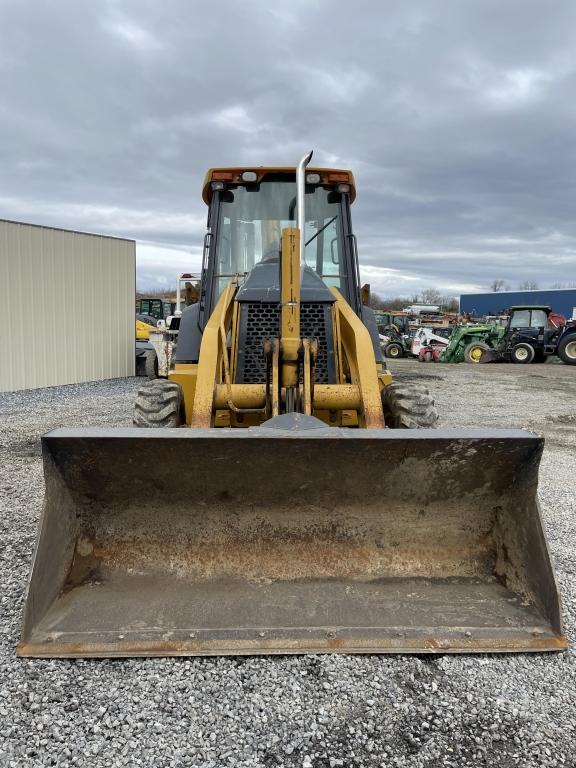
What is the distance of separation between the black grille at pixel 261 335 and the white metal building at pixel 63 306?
843cm

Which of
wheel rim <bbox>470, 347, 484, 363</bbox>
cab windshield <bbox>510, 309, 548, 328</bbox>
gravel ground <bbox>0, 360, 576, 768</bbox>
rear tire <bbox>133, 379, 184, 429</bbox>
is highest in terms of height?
cab windshield <bbox>510, 309, 548, 328</bbox>

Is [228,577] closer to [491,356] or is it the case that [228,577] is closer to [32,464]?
[32,464]

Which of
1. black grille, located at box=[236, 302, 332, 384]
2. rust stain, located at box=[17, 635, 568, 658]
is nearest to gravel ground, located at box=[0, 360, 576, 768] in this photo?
rust stain, located at box=[17, 635, 568, 658]

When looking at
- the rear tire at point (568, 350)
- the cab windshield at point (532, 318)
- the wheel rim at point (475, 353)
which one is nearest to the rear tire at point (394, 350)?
the wheel rim at point (475, 353)

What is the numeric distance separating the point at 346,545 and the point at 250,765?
3.67ft

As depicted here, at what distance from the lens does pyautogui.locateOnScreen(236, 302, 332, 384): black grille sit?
407 cm

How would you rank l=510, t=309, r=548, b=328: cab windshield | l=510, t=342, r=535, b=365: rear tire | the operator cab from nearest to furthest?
1. the operator cab
2. l=510, t=342, r=535, b=365: rear tire
3. l=510, t=309, r=548, b=328: cab windshield

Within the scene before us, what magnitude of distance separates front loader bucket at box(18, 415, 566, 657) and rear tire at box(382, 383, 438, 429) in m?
0.93

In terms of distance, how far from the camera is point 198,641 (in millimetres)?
2338

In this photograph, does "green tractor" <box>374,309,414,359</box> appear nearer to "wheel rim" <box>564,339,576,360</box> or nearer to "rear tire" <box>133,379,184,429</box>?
"wheel rim" <box>564,339,576,360</box>

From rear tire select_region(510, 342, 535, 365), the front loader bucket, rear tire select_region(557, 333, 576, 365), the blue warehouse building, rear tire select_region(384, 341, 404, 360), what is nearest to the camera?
the front loader bucket

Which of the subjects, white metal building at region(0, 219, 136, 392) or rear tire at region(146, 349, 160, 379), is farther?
rear tire at region(146, 349, 160, 379)

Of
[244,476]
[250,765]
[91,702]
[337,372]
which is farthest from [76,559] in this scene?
[337,372]

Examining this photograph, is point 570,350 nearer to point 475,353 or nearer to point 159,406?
point 475,353
